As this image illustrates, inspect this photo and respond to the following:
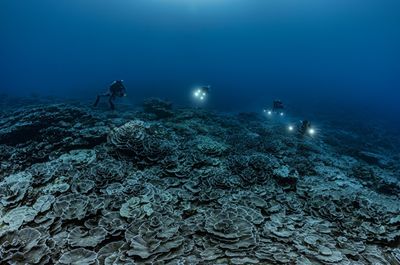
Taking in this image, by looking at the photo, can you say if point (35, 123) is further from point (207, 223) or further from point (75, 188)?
point (207, 223)

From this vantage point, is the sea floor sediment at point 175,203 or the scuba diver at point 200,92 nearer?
the sea floor sediment at point 175,203

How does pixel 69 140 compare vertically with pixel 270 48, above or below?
below

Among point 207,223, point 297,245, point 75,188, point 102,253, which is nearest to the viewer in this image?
point 102,253

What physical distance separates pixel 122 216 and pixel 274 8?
146 meters

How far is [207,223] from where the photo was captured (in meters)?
4.61

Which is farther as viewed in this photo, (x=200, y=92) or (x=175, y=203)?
(x=200, y=92)

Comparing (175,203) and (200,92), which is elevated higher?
(200,92)

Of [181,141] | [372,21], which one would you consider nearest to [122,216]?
[181,141]

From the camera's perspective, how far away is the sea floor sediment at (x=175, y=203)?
3938mm

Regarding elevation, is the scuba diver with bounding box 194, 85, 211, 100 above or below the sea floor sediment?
above

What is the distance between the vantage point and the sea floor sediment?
3.94 metres

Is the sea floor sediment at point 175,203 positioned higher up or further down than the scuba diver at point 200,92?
further down

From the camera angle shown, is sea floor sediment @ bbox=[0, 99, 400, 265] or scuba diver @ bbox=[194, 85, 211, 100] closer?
sea floor sediment @ bbox=[0, 99, 400, 265]

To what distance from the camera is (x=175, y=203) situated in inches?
223
